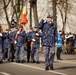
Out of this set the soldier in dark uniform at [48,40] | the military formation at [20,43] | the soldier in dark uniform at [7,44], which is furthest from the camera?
the soldier in dark uniform at [7,44]

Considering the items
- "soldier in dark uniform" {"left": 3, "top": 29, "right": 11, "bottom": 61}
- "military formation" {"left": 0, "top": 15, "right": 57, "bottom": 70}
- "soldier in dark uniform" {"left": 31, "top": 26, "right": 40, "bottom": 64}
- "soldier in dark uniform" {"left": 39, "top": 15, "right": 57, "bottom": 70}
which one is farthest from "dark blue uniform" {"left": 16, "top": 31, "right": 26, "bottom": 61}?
"soldier in dark uniform" {"left": 39, "top": 15, "right": 57, "bottom": 70}

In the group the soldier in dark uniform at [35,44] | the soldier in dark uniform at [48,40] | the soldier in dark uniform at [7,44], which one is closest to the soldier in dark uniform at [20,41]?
the soldier in dark uniform at [35,44]

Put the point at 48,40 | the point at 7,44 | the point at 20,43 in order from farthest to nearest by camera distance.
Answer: the point at 7,44 < the point at 20,43 < the point at 48,40

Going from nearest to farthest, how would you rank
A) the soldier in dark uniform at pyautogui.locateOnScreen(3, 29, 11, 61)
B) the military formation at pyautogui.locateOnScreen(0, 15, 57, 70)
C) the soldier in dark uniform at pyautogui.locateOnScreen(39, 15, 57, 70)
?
the soldier in dark uniform at pyautogui.locateOnScreen(39, 15, 57, 70) → the military formation at pyautogui.locateOnScreen(0, 15, 57, 70) → the soldier in dark uniform at pyautogui.locateOnScreen(3, 29, 11, 61)

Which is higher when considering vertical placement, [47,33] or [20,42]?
[47,33]

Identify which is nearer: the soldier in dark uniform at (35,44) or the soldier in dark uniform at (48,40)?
the soldier in dark uniform at (48,40)

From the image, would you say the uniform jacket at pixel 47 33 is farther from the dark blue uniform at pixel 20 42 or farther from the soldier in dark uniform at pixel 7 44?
the soldier in dark uniform at pixel 7 44

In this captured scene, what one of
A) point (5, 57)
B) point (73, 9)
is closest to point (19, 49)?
point (5, 57)

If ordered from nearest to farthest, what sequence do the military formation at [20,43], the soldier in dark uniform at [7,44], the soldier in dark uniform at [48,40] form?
the soldier in dark uniform at [48,40], the military formation at [20,43], the soldier in dark uniform at [7,44]

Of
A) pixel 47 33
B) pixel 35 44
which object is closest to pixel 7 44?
pixel 35 44

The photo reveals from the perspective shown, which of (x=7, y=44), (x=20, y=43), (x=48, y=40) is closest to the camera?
(x=48, y=40)

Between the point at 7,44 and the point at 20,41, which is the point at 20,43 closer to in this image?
the point at 20,41

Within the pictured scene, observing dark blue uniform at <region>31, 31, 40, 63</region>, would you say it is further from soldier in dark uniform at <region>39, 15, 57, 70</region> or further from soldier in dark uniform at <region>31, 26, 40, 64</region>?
soldier in dark uniform at <region>39, 15, 57, 70</region>

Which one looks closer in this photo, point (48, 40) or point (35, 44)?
point (48, 40)
